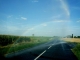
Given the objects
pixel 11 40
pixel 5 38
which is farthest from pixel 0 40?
pixel 11 40

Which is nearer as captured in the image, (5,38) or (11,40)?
(5,38)

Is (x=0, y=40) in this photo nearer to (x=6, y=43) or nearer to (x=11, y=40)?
(x=6, y=43)

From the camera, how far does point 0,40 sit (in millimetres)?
30953

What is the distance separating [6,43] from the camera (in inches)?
1291

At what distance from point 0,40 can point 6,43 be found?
217 centimetres

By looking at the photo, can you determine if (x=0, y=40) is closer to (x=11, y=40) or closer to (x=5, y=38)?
(x=5, y=38)

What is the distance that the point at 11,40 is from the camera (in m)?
35.7

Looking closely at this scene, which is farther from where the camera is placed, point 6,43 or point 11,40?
point 11,40

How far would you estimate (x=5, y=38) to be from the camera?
3284 centimetres

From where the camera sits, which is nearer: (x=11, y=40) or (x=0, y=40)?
(x=0, y=40)

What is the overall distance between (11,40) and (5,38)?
9.82 ft

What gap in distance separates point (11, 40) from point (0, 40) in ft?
16.1

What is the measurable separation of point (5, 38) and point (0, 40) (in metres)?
2.01
